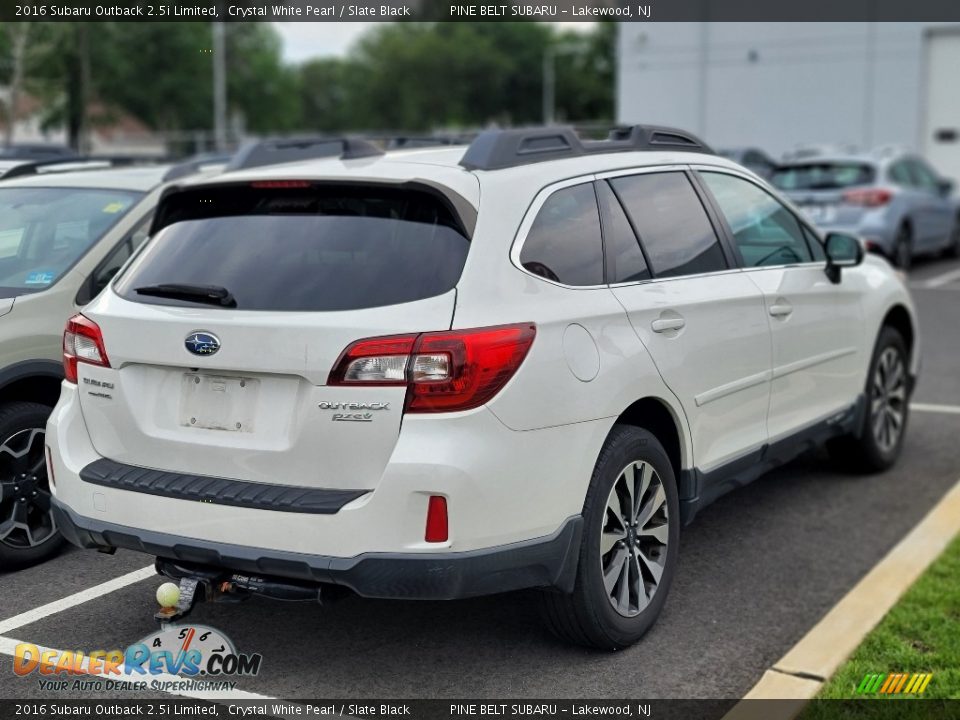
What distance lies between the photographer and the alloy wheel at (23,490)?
5133 mm

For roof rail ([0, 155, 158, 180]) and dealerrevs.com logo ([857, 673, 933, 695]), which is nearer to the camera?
dealerrevs.com logo ([857, 673, 933, 695])

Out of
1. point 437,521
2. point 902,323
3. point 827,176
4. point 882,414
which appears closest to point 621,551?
point 437,521

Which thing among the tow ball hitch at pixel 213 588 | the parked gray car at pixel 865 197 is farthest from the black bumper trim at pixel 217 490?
the parked gray car at pixel 865 197

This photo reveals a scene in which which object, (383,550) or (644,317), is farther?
(644,317)

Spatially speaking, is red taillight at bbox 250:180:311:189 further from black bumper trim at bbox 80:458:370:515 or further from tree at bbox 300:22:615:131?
tree at bbox 300:22:615:131

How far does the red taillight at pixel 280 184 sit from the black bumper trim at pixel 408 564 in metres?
1.23

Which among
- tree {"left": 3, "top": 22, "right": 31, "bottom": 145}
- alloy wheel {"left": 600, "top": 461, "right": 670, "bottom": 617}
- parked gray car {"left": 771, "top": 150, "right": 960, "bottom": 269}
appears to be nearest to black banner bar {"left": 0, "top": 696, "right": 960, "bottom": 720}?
alloy wheel {"left": 600, "top": 461, "right": 670, "bottom": 617}

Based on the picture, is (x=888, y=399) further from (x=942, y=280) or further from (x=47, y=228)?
(x=942, y=280)

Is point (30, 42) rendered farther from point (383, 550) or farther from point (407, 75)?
point (407, 75)

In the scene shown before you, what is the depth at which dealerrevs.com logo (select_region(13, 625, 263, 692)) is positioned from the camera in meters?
4.10

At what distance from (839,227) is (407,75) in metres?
85.7

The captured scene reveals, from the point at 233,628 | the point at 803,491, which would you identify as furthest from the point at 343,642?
the point at 803,491

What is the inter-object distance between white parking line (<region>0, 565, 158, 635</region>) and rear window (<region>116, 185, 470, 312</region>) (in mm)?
1337

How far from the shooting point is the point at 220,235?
4.26 metres
